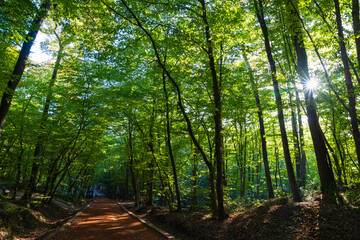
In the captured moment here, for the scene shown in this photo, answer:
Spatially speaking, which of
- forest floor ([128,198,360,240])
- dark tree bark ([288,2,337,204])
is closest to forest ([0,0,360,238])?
dark tree bark ([288,2,337,204])

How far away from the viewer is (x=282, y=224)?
5430mm

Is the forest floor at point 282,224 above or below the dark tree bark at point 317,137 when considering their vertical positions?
below

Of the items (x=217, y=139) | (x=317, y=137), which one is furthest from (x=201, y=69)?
(x=317, y=137)

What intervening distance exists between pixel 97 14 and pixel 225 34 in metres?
4.97

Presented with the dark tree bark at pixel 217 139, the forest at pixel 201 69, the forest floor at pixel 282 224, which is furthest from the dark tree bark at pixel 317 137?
the dark tree bark at pixel 217 139

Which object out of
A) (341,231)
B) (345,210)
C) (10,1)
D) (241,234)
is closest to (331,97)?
(345,210)

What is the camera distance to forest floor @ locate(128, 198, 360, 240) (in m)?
4.50

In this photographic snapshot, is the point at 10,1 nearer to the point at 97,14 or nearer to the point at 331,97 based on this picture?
the point at 97,14

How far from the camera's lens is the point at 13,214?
24.4 feet

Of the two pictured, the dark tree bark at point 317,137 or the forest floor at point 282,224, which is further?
the dark tree bark at point 317,137

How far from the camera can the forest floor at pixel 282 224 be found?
4.50 meters

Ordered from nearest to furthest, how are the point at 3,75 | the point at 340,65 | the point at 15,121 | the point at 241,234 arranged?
the point at 3,75, the point at 241,234, the point at 340,65, the point at 15,121

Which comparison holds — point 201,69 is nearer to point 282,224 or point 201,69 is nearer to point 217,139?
point 217,139

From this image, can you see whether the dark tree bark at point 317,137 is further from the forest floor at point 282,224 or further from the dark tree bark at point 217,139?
the dark tree bark at point 217,139
